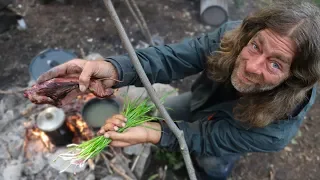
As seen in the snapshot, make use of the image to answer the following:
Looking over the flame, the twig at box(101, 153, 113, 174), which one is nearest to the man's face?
the twig at box(101, 153, 113, 174)

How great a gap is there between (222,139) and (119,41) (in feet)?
6.22

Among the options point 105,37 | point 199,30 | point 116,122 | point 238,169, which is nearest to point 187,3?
point 199,30

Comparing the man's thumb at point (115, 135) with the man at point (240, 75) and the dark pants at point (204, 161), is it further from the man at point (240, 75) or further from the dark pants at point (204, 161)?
the dark pants at point (204, 161)

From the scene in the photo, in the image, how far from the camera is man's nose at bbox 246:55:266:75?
1.63m

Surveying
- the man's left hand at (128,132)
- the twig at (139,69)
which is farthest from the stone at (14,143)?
the twig at (139,69)

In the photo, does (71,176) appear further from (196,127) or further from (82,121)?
(196,127)

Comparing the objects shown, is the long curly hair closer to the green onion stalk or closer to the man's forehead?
the man's forehead

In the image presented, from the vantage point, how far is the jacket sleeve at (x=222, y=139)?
1917mm

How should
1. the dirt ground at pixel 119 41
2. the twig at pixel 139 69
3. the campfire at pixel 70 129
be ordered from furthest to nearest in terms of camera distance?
the dirt ground at pixel 119 41, the campfire at pixel 70 129, the twig at pixel 139 69

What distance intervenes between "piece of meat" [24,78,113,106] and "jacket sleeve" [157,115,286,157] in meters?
0.48

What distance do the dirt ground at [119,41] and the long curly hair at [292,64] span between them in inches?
46.9

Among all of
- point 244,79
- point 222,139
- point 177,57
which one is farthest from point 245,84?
point 177,57

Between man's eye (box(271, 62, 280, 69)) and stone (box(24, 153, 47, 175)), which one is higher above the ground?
man's eye (box(271, 62, 280, 69))

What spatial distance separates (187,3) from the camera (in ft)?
13.2
